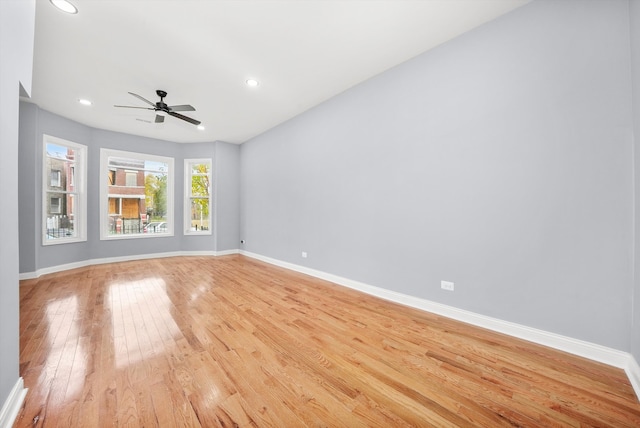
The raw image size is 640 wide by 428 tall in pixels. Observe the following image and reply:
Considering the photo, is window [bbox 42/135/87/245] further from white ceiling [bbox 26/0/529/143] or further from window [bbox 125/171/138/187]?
white ceiling [bbox 26/0/529/143]

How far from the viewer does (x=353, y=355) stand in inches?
76.8

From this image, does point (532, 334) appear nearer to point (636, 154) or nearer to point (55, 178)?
point (636, 154)

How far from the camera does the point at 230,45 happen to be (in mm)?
2707

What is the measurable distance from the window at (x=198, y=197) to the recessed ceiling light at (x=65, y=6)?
434cm

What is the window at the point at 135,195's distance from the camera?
17.8 feet

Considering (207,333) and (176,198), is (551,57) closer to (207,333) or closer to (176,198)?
(207,333)

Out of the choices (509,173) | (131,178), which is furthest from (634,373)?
(131,178)

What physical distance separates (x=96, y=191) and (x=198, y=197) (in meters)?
2.08

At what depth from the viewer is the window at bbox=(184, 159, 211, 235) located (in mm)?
6480

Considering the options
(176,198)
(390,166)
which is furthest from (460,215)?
(176,198)

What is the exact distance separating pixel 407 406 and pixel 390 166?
2557mm

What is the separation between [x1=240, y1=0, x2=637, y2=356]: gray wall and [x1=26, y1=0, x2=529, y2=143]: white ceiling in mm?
394

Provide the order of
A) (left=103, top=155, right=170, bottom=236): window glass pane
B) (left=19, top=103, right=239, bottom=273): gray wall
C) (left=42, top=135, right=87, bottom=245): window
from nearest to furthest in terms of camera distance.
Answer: (left=19, top=103, right=239, bottom=273): gray wall < (left=42, top=135, right=87, bottom=245): window < (left=103, top=155, right=170, bottom=236): window glass pane

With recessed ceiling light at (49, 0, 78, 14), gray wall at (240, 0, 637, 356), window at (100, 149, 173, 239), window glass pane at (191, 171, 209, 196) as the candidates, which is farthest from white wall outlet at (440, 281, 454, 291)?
window at (100, 149, 173, 239)
